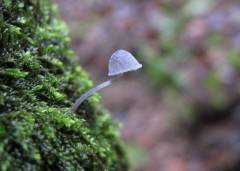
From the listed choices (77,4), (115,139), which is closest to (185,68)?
(77,4)

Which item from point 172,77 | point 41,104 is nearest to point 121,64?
point 41,104

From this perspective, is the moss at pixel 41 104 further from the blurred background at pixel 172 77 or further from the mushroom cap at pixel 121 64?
the blurred background at pixel 172 77

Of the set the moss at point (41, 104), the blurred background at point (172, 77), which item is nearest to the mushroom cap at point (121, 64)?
the moss at point (41, 104)

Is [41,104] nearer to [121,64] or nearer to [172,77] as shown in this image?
[121,64]

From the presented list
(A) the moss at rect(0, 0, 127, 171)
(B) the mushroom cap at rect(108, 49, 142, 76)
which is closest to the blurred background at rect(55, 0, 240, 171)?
(A) the moss at rect(0, 0, 127, 171)

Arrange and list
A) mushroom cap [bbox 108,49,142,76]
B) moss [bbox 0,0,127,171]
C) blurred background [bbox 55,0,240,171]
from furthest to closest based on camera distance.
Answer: blurred background [bbox 55,0,240,171] → mushroom cap [bbox 108,49,142,76] → moss [bbox 0,0,127,171]

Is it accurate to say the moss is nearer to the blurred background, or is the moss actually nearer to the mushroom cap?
the mushroom cap
